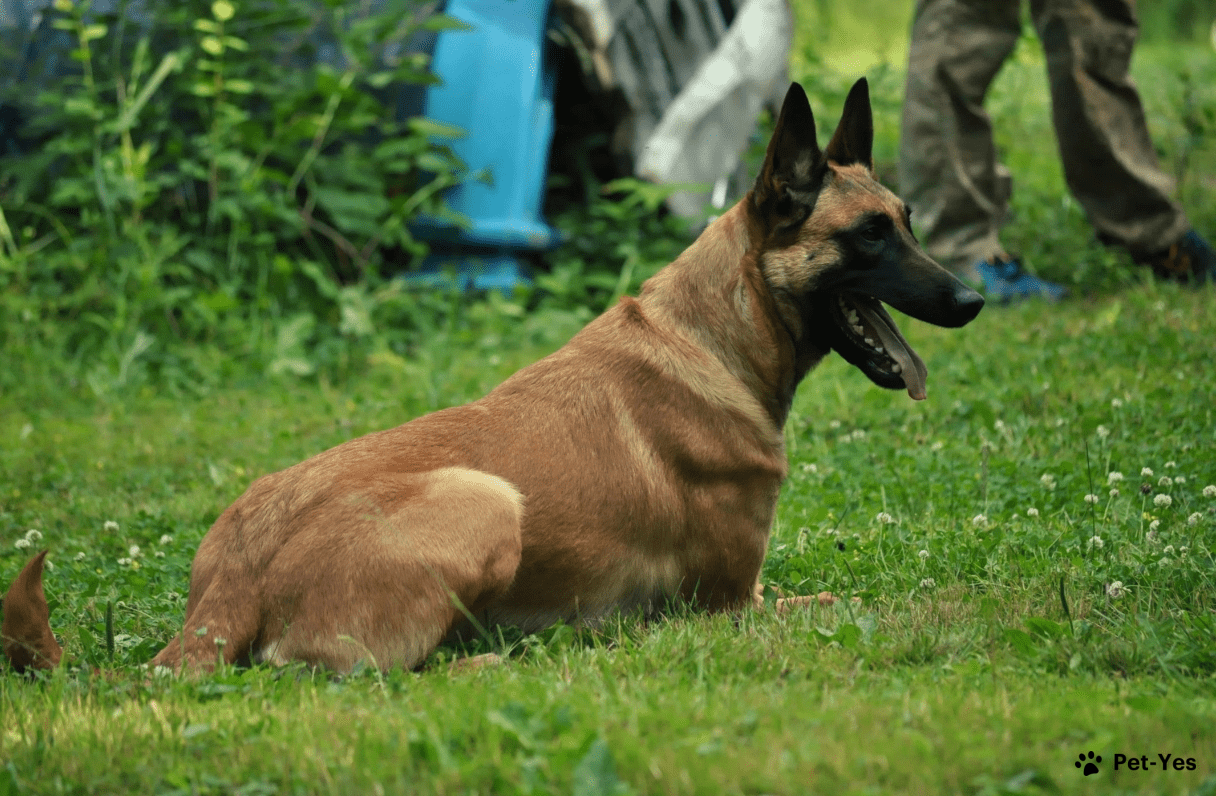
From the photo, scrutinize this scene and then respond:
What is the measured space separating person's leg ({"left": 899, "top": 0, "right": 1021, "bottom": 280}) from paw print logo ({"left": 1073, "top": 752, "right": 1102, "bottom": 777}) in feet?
16.1

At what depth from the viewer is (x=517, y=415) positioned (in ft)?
10.2

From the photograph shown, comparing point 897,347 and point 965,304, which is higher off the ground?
point 965,304

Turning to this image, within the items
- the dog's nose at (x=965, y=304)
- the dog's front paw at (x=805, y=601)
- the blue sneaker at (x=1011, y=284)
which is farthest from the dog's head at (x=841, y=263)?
the blue sneaker at (x=1011, y=284)

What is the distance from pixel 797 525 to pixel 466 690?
177 centimetres

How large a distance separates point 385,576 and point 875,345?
1566 millimetres

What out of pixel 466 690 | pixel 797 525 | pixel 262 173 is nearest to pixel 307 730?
pixel 466 690

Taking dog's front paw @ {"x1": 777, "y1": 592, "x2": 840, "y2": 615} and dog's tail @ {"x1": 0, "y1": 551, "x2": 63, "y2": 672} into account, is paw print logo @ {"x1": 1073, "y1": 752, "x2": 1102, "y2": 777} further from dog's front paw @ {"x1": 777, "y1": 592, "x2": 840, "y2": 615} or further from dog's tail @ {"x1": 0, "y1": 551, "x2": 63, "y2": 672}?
dog's tail @ {"x1": 0, "y1": 551, "x2": 63, "y2": 672}

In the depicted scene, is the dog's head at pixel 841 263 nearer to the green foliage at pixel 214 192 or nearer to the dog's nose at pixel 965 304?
the dog's nose at pixel 965 304

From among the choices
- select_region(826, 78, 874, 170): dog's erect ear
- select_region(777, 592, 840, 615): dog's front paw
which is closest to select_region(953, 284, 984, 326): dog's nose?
select_region(826, 78, 874, 170): dog's erect ear

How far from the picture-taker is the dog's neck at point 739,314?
327 cm

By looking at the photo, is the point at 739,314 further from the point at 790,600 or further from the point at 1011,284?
the point at 1011,284

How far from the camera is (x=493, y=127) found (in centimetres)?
708

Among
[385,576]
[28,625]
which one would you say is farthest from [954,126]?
[28,625]

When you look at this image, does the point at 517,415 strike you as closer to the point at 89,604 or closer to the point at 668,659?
the point at 668,659
